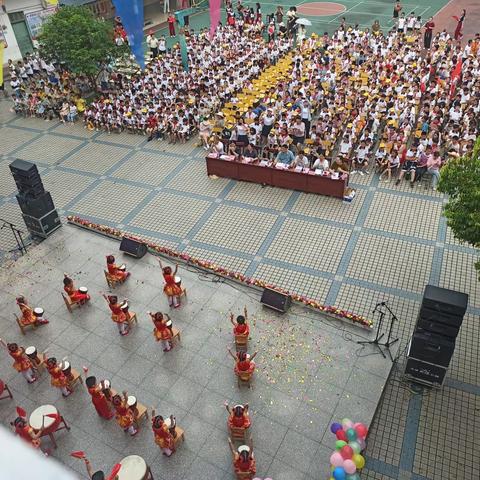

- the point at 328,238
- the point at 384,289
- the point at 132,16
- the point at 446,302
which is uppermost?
the point at 132,16

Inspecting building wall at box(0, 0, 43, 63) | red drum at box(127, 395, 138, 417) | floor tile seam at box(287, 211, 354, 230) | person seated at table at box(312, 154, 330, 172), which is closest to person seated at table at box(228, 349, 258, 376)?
red drum at box(127, 395, 138, 417)

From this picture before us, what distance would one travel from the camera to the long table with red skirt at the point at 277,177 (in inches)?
667

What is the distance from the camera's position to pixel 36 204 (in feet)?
49.9

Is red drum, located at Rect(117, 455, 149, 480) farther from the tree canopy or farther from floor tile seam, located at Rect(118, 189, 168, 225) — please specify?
the tree canopy

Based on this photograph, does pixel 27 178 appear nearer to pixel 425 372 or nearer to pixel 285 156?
pixel 285 156

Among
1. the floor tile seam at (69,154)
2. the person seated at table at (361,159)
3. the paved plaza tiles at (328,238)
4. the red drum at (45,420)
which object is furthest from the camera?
the floor tile seam at (69,154)

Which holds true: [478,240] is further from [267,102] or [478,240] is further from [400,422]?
[267,102]

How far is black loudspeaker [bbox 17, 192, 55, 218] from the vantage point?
15164 mm

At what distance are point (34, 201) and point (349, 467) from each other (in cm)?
1204

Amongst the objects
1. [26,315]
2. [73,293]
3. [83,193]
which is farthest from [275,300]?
[83,193]

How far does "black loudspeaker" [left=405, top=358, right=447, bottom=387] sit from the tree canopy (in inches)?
804

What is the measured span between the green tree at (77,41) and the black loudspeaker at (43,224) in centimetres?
1074

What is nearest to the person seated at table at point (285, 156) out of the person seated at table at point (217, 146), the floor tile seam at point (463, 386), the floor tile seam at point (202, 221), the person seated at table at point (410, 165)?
the person seated at table at point (217, 146)

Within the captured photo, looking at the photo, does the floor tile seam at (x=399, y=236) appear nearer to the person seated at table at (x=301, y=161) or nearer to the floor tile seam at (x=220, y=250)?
the person seated at table at (x=301, y=161)
